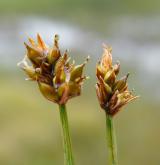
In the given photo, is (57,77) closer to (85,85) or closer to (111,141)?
(111,141)

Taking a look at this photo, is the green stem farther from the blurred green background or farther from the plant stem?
the blurred green background

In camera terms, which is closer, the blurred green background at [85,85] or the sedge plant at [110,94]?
the sedge plant at [110,94]

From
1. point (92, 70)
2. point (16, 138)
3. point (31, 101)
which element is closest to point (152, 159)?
point (16, 138)

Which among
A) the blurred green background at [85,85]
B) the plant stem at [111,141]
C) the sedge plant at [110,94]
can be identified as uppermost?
the sedge plant at [110,94]

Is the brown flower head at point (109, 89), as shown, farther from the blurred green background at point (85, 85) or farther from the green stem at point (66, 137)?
the blurred green background at point (85, 85)

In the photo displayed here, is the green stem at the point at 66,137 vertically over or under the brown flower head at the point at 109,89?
under

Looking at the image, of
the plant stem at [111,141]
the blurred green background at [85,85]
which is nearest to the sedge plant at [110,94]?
the plant stem at [111,141]

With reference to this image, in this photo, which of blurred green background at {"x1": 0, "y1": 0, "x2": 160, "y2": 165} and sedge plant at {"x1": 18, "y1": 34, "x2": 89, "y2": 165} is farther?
blurred green background at {"x1": 0, "y1": 0, "x2": 160, "y2": 165}

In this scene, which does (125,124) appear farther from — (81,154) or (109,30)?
(109,30)

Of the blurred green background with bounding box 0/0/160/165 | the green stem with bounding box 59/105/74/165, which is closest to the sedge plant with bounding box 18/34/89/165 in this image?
the green stem with bounding box 59/105/74/165
